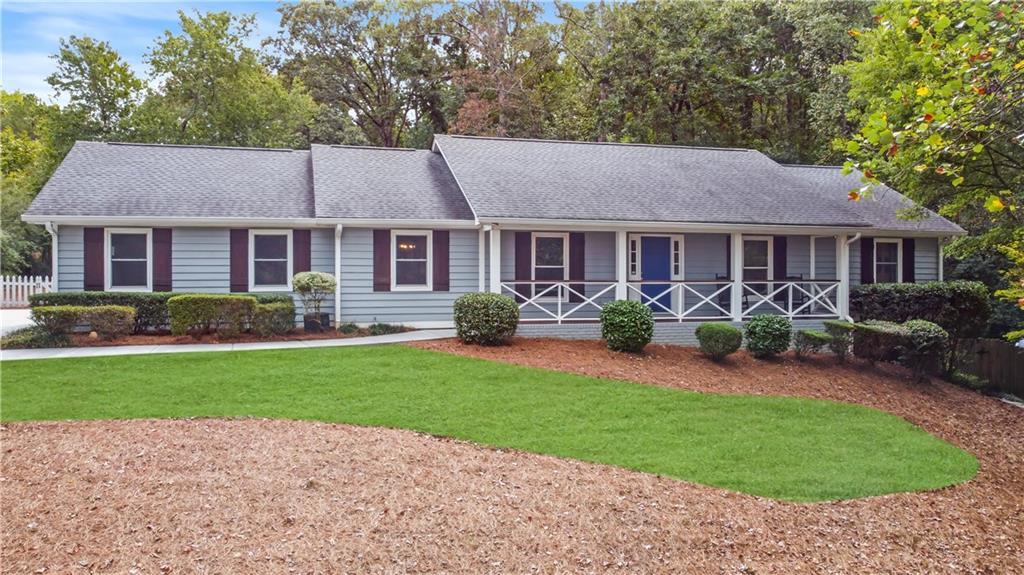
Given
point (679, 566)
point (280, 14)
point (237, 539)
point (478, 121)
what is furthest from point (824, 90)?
point (280, 14)

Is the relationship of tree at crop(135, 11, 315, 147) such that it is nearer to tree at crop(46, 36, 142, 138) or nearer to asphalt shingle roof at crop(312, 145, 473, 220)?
tree at crop(46, 36, 142, 138)

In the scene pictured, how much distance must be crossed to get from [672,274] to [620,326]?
4562 mm

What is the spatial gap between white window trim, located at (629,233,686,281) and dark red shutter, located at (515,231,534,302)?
2488mm

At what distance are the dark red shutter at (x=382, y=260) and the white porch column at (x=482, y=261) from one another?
2.01 metres

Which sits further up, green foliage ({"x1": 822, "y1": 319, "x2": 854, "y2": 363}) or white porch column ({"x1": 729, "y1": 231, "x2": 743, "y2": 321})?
white porch column ({"x1": 729, "y1": 231, "x2": 743, "y2": 321})

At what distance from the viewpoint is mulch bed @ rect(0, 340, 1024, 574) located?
457 cm

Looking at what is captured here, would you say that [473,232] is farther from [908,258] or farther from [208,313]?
[908,258]

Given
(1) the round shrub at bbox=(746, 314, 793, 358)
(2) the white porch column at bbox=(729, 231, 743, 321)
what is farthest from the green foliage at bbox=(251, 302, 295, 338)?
(2) the white porch column at bbox=(729, 231, 743, 321)

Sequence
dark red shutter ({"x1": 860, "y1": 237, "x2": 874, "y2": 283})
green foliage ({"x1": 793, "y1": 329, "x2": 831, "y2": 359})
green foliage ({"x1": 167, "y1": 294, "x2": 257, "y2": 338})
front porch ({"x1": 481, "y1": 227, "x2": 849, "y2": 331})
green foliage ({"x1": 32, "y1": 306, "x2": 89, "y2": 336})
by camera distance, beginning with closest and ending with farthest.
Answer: green foliage ({"x1": 32, "y1": 306, "x2": 89, "y2": 336}) < green foliage ({"x1": 167, "y1": 294, "x2": 257, "y2": 338}) < green foliage ({"x1": 793, "y1": 329, "x2": 831, "y2": 359}) < front porch ({"x1": 481, "y1": 227, "x2": 849, "y2": 331}) < dark red shutter ({"x1": 860, "y1": 237, "x2": 874, "y2": 283})

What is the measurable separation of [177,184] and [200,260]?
2.14m

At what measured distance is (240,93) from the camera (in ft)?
78.4

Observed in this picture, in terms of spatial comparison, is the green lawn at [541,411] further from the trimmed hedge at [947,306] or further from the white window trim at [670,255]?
the trimmed hedge at [947,306]

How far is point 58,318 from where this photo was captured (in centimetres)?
1122

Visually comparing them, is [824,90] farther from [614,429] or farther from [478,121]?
[614,429]
